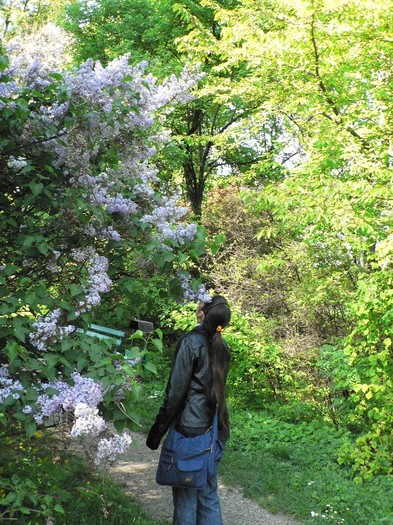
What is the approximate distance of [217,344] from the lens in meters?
3.86

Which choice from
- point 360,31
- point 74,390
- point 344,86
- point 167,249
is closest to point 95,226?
point 167,249

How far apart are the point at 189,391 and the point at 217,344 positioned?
34 centimetres

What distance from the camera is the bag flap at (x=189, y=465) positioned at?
12.2ft

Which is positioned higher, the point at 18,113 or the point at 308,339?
the point at 18,113

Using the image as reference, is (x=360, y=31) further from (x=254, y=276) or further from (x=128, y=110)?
(x=254, y=276)

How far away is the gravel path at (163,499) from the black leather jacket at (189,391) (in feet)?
4.74

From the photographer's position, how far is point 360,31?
6.08m

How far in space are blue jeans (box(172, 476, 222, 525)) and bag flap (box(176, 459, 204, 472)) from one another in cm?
23

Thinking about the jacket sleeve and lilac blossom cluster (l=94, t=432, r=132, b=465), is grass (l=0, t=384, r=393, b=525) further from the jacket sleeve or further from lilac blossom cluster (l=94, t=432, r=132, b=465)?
lilac blossom cluster (l=94, t=432, r=132, b=465)

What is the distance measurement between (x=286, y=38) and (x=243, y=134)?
316 cm

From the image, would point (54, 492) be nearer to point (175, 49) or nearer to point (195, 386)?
point (195, 386)

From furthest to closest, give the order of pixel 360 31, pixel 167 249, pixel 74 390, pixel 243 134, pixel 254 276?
pixel 254 276 < pixel 243 134 < pixel 360 31 < pixel 167 249 < pixel 74 390

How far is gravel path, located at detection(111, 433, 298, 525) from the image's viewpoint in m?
5.29

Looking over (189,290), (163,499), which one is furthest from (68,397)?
(163,499)
